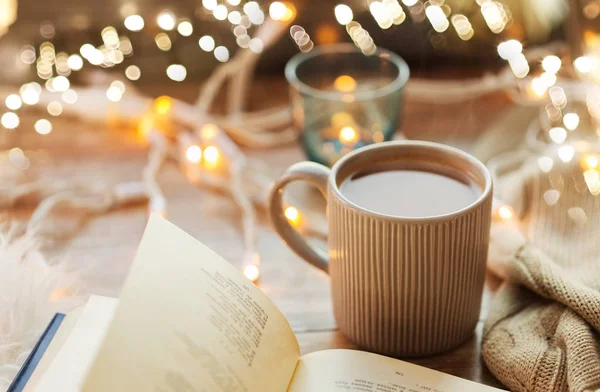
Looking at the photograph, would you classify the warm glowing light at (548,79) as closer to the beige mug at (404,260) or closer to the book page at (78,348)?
the beige mug at (404,260)

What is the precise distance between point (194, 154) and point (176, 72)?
213mm

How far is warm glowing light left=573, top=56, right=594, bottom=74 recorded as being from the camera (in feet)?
2.87

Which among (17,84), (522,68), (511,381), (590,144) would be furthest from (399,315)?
(17,84)

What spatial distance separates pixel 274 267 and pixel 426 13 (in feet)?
1.42

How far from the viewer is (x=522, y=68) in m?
0.94

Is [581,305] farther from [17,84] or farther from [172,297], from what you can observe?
[17,84]

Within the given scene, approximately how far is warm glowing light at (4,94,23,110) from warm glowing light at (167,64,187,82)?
0.69 ft

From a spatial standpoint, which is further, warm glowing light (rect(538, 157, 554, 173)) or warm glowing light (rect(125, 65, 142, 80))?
warm glowing light (rect(125, 65, 142, 80))

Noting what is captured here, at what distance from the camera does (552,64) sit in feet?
2.97

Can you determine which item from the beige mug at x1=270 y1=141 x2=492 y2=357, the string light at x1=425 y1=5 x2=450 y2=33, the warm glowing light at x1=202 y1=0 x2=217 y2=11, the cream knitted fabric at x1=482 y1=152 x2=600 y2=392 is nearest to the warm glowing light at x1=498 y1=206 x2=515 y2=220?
the cream knitted fabric at x1=482 y1=152 x2=600 y2=392

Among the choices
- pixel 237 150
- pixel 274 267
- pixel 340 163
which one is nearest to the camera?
pixel 340 163

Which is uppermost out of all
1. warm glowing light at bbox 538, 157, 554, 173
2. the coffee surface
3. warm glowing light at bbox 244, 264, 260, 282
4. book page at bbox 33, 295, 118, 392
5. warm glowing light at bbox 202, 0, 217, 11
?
warm glowing light at bbox 202, 0, 217, 11

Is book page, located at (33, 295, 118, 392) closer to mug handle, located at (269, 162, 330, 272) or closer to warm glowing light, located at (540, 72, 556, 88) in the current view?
mug handle, located at (269, 162, 330, 272)

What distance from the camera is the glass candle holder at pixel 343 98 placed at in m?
0.81
